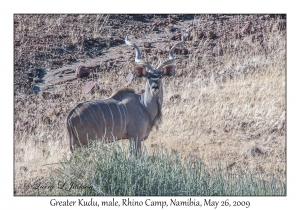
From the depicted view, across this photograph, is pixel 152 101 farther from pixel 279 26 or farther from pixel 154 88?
pixel 279 26

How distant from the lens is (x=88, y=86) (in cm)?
1166

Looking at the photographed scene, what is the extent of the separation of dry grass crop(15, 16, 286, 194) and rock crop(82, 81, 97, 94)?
11 centimetres

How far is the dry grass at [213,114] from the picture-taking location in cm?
919

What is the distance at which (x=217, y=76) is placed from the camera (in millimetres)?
11758

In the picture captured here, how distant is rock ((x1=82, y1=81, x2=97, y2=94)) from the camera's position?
11555mm

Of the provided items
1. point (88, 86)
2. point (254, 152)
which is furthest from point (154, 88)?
point (88, 86)

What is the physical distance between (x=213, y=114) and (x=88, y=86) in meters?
2.34

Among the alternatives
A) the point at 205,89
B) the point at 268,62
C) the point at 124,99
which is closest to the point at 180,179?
the point at 124,99

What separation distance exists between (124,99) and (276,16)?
5797mm

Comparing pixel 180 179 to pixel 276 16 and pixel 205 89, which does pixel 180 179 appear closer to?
pixel 205 89

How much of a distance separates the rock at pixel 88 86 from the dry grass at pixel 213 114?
0.11m

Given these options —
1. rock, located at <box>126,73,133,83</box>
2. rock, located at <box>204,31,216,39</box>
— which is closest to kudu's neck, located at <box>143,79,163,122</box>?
rock, located at <box>126,73,133,83</box>

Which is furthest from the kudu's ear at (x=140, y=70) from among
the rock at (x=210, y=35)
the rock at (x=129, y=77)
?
the rock at (x=210, y=35)

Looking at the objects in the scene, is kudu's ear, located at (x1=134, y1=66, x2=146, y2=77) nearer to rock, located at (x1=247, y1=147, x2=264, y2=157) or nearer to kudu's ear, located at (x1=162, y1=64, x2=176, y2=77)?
kudu's ear, located at (x1=162, y1=64, x2=176, y2=77)
